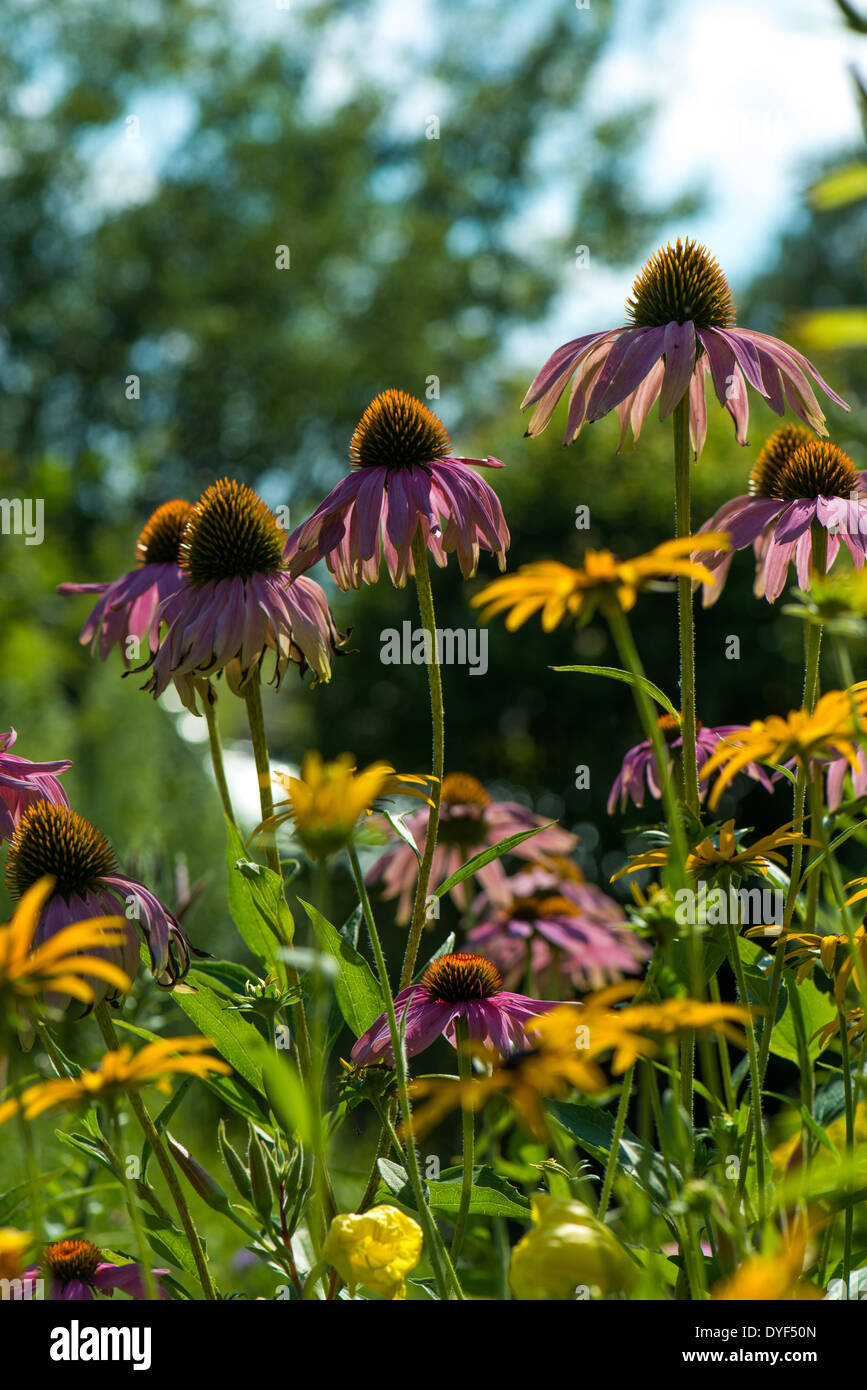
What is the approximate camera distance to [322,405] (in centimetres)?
1319

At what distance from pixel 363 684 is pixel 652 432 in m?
1.65

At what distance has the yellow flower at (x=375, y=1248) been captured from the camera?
0.87 meters

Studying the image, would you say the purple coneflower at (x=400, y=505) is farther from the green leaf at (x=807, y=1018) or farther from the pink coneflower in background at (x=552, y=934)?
the pink coneflower in background at (x=552, y=934)

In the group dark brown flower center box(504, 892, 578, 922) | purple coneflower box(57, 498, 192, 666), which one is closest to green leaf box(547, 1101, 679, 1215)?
purple coneflower box(57, 498, 192, 666)

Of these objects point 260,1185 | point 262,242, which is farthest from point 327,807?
point 262,242

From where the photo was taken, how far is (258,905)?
48.3 inches

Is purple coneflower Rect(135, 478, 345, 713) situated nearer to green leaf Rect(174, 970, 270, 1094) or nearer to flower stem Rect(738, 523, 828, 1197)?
green leaf Rect(174, 970, 270, 1094)

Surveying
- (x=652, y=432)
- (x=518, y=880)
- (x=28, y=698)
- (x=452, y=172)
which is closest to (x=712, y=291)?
(x=518, y=880)

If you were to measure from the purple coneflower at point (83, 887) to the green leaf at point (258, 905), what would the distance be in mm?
79

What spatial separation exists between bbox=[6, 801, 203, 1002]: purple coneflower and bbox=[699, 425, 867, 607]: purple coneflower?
675mm

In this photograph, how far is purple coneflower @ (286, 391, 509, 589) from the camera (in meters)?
1.32

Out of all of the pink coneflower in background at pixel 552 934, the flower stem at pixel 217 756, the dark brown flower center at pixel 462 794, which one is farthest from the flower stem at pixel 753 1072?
the dark brown flower center at pixel 462 794

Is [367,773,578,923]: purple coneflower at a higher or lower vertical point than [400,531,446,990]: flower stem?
higher

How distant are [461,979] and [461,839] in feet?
3.89
